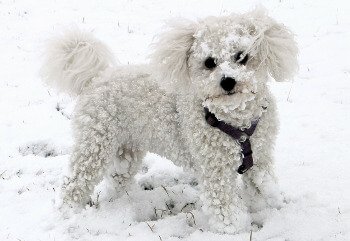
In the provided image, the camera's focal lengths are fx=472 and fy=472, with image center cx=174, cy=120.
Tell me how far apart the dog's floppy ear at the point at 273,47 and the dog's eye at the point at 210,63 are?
30cm

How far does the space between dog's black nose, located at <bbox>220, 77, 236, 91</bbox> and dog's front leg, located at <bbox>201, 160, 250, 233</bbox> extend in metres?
0.71

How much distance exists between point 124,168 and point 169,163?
65cm

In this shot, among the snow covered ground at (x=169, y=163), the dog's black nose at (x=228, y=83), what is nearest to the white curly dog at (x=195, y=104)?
the dog's black nose at (x=228, y=83)

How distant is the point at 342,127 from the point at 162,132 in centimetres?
225

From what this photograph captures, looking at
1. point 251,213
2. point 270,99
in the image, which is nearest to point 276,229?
point 251,213

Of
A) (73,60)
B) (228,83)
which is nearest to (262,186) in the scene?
(228,83)

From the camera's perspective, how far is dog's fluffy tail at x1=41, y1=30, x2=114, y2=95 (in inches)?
169

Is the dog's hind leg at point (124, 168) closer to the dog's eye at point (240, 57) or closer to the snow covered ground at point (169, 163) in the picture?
the snow covered ground at point (169, 163)

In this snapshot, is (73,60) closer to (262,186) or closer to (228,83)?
(228,83)

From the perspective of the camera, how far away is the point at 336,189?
4270 millimetres

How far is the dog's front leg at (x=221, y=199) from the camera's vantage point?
3.85 m

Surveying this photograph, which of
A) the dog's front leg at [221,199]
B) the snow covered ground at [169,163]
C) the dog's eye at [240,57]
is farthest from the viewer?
the snow covered ground at [169,163]

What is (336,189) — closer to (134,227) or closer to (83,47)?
(134,227)

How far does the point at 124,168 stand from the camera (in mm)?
4703
